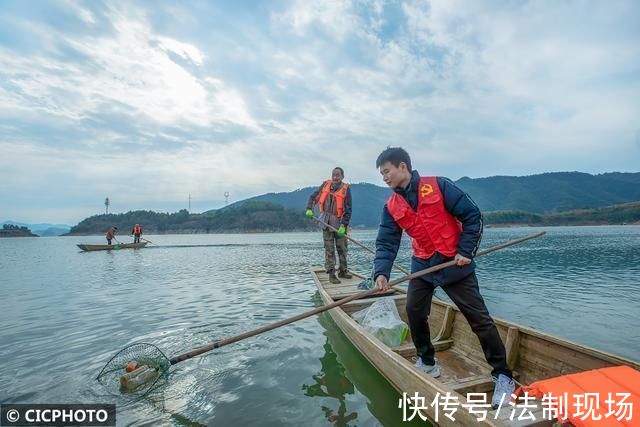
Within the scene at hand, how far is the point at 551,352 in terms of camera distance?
405cm

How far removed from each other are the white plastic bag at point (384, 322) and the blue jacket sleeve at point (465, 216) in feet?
8.79

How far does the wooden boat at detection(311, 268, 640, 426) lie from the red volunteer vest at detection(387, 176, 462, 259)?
1396 mm

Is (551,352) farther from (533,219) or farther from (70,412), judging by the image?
(533,219)

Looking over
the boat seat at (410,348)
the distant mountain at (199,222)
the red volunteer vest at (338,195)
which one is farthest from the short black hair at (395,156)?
the distant mountain at (199,222)

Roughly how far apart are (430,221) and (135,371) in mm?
4771

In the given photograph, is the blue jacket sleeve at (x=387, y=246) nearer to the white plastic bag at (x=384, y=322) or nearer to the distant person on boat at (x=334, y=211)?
the white plastic bag at (x=384, y=322)

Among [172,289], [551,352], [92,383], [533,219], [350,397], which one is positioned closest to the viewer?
[551,352]

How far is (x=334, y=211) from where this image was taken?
9.69m

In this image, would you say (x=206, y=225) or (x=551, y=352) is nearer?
(x=551, y=352)

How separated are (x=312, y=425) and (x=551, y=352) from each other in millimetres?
3074

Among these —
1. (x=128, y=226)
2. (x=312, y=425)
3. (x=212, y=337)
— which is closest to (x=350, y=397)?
(x=312, y=425)

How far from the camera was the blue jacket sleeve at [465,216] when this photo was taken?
3541mm

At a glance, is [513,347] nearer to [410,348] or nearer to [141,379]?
[410,348]

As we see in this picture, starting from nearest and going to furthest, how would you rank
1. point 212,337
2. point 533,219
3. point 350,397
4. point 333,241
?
point 350,397 → point 212,337 → point 333,241 → point 533,219
